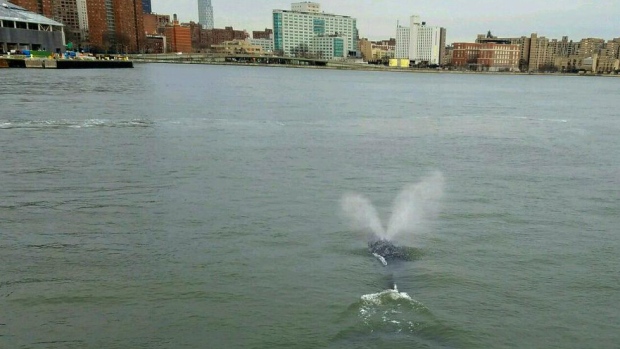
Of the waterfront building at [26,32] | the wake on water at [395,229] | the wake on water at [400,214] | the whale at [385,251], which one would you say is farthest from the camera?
the waterfront building at [26,32]

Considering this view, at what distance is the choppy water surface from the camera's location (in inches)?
397

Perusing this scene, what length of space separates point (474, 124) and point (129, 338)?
36869 mm

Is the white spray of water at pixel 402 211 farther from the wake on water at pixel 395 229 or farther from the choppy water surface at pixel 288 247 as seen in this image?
the choppy water surface at pixel 288 247

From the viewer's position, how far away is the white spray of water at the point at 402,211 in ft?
50.8

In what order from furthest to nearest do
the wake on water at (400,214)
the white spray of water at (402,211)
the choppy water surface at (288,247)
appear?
the white spray of water at (402,211) < the wake on water at (400,214) < the choppy water surface at (288,247)

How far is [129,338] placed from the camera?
9.56m

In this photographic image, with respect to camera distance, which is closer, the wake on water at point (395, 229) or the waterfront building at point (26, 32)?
the wake on water at point (395, 229)

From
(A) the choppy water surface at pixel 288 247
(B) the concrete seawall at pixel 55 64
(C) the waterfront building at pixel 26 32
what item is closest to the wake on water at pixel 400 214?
(A) the choppy water surface at pixel 288 247

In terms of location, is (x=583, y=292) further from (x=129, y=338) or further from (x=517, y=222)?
(x=129, y=338)

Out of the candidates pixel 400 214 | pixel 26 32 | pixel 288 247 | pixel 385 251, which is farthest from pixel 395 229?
pixel 26 32

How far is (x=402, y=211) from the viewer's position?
17766 mm

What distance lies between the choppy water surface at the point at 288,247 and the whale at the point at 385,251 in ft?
0.91

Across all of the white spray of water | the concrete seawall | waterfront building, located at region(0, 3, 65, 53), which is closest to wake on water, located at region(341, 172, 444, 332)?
the white spray of water

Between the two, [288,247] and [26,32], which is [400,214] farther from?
[26,32]
